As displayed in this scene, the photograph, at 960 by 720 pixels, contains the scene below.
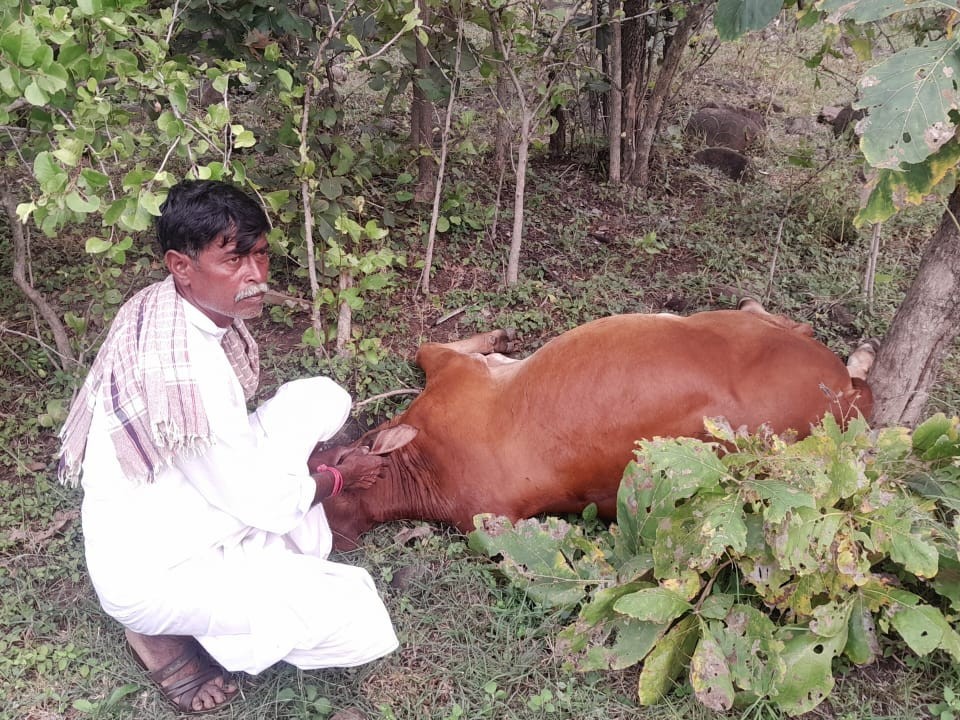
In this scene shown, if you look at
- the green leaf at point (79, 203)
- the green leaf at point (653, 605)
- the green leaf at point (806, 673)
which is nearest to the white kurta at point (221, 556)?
the green leaf at point (79, 203)

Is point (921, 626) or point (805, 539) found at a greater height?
point (805, 539)

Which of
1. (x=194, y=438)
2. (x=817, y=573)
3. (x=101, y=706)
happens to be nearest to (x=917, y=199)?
(x=817, y=573)

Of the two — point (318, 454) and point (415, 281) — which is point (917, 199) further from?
point (415, 281)

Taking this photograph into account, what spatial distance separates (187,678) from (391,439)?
118 centimetres

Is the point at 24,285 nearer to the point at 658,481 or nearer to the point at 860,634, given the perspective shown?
the point at 658,481

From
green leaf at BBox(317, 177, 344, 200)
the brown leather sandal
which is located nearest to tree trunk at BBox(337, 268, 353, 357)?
green leaf at BBox(317, 177, 344, 200)

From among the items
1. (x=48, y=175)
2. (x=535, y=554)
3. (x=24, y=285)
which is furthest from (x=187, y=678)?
(x=24, y=285)

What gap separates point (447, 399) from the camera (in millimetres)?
3771

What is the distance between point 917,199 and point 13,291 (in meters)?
4.33

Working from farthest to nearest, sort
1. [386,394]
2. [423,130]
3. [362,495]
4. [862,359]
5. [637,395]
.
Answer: [423,130] < [862,359] < [386,394] < [362,495] < [637,395]

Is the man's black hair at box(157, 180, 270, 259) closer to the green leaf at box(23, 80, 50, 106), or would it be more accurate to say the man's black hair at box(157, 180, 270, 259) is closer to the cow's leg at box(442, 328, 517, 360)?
the green leaf at box(23, 80, 50, 106)

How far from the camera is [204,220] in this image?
256 cm

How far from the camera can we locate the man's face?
2594 millimetres

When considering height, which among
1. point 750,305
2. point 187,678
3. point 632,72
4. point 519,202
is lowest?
point 187,678
